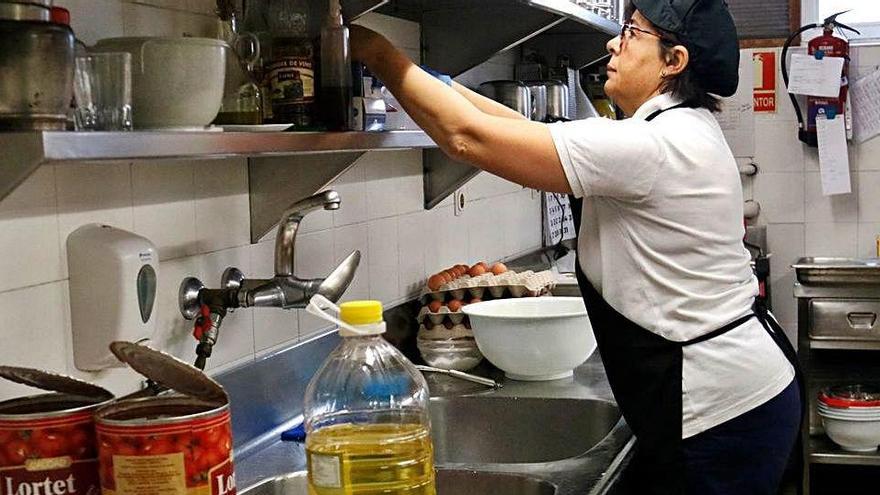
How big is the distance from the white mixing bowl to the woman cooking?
0.33 m

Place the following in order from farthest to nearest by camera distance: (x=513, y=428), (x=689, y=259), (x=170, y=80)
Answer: (x=513, y=428), (x=689, y=259), (x=170, y=80)


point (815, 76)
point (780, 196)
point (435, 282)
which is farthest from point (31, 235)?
point (780, 196)

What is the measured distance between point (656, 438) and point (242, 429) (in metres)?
0.74

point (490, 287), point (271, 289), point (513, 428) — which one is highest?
point (271, 289)

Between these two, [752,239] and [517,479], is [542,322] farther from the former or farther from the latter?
[752,239]

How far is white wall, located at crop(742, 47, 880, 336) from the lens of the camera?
4.77 meters

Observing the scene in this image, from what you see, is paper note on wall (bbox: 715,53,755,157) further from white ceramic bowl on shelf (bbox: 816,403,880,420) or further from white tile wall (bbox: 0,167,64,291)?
white tile wall (bbox: 0,167,64,291)

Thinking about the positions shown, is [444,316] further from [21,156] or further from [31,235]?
[21,156]

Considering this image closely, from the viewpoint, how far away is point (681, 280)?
208cm

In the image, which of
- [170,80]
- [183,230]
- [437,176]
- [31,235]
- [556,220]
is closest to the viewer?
[170,80]

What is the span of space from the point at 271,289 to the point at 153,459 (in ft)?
2.51

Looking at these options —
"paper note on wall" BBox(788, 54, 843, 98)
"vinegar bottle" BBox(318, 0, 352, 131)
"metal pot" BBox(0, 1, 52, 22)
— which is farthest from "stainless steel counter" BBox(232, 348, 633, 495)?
"paper note on wall" BBox(788, 54, 843, 98)

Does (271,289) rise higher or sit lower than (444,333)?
higher

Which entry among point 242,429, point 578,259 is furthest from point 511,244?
point 242,429
